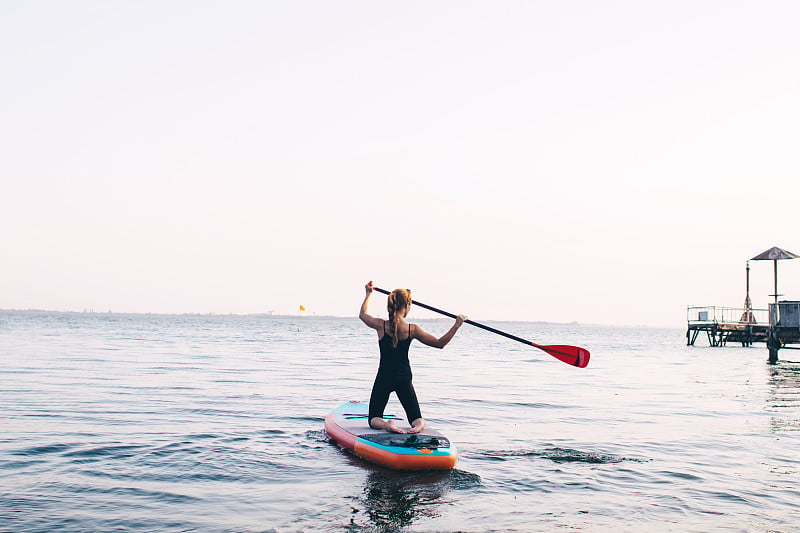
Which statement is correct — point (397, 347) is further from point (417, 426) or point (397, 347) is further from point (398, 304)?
point (417, 426)

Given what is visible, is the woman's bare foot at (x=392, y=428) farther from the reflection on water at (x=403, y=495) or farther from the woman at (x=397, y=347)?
the reflection on water at (x=403, y=495)

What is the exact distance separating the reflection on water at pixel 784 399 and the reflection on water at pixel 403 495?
8310mm

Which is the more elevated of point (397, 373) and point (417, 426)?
point (397, 373)

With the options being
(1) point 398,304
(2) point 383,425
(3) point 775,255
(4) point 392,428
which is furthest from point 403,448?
(3) point 775,255

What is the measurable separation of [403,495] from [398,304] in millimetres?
2445

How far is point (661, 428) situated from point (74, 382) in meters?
15.7

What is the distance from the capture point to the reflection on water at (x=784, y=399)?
1486 cm

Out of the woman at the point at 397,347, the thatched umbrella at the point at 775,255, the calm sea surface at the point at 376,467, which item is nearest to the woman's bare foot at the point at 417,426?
the woman at the point at 397,347

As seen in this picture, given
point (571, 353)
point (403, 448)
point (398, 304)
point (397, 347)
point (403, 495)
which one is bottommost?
point (403, 495)

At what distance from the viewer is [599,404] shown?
18.5m

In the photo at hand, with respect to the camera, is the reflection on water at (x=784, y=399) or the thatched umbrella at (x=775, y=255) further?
the thatched umbrella at (x=775, y=255)

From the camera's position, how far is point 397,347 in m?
9.70

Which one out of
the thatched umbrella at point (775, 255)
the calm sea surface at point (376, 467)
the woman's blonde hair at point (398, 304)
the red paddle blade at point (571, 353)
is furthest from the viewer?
the thatched umbrella at point (775, 255)

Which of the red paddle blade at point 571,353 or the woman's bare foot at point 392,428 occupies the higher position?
the red paddle blade at point 571,353
